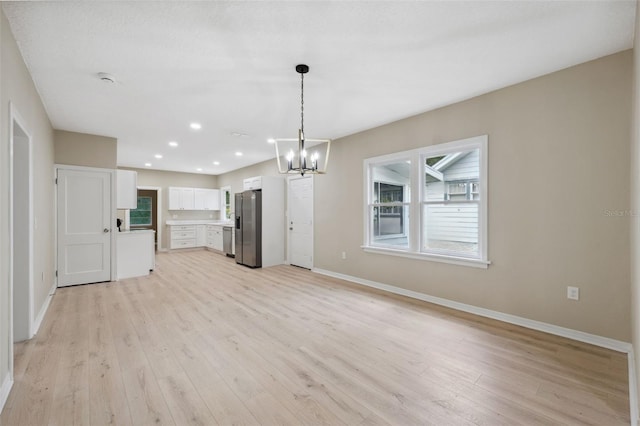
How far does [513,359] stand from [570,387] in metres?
0.41

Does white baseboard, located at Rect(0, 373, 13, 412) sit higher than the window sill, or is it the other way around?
the window sill

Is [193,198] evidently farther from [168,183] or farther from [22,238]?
[22,238]

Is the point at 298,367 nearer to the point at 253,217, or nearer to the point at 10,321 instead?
the point at 10,321

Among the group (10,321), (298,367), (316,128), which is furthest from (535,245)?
(10,321)

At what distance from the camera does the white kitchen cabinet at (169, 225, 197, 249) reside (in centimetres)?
904

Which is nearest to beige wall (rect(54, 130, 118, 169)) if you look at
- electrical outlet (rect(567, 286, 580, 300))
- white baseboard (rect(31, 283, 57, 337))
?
white baseboard (rect(31, 283, 57, 337))

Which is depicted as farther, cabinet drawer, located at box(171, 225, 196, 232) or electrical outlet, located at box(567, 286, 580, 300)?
cabinet drawer, located at box(171, 225, 196, 232)

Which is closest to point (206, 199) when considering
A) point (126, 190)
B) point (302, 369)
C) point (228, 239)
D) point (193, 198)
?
point (193, 198)

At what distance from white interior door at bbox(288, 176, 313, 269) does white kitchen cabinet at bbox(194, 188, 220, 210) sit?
4.43m

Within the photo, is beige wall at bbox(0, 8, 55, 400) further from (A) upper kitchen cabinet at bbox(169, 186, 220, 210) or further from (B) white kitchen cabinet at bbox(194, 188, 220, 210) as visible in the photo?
(B) white kitchen cabinet at bbox(194, 188, 220, 210)

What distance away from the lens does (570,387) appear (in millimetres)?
2064

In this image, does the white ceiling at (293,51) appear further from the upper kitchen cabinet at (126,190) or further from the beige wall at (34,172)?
the upper kitchen cabinet at (126,190)

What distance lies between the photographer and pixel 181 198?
9.37m

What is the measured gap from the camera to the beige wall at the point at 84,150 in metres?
4.82
